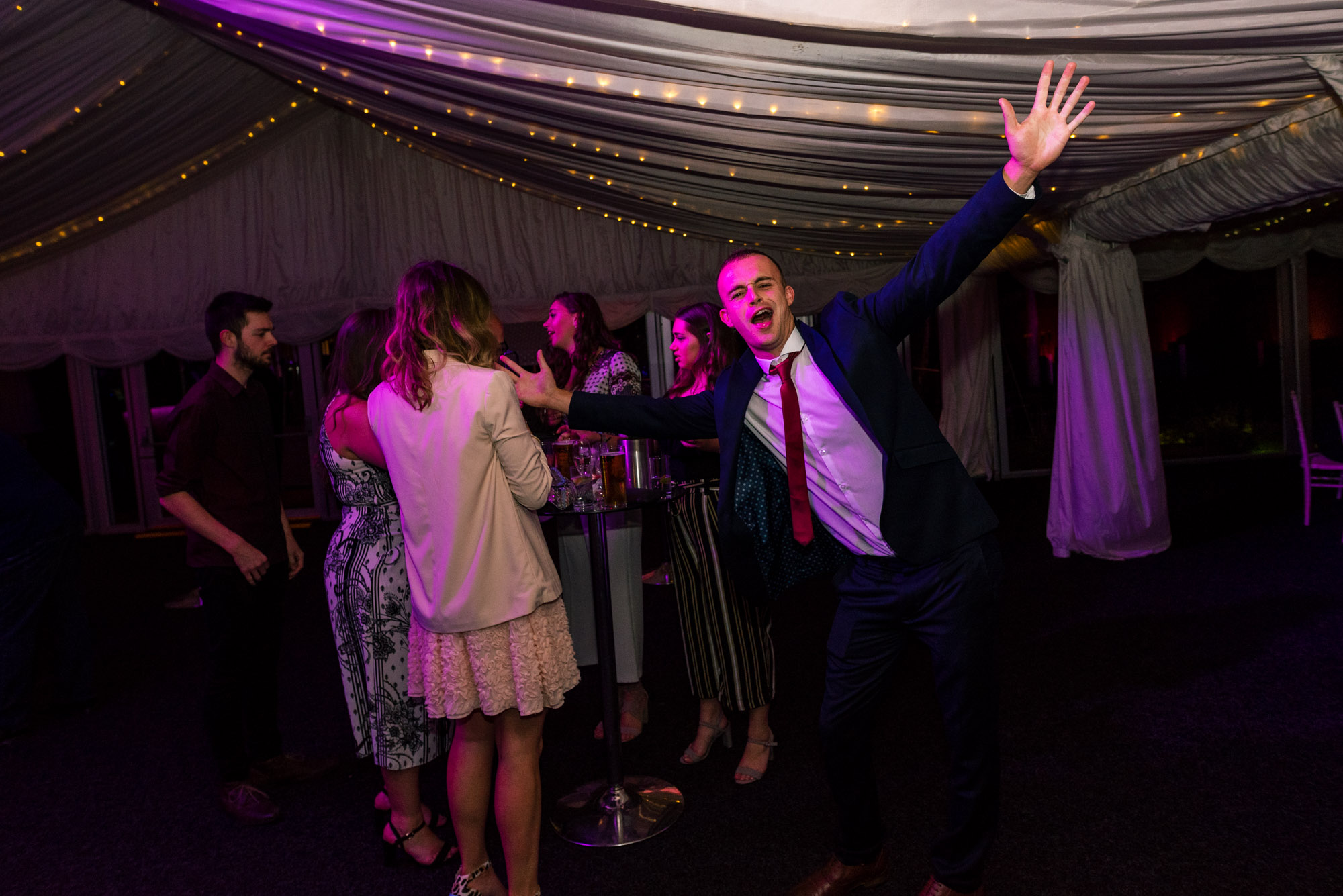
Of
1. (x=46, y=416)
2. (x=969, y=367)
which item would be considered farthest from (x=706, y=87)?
(x=46, y=416)

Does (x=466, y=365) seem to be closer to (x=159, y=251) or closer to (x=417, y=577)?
(x=417, y=577)

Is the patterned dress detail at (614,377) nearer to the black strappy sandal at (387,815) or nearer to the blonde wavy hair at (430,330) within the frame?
the blonde wavy hair at (430,330)

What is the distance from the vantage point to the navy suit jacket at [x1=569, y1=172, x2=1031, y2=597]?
68.6 inches

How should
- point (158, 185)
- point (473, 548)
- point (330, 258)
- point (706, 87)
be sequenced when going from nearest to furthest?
point (473, 548)
point (706, 87)
point (158, 185)
point (330, 258)

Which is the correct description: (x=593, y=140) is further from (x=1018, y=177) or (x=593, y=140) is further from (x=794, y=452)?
(x=1018, y=177)

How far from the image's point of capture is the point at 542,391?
2.12 meters

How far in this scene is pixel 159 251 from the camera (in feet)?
27.6

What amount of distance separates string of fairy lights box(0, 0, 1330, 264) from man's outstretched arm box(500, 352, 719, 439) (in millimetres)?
1934

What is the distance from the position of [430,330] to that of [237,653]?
1.45 meters

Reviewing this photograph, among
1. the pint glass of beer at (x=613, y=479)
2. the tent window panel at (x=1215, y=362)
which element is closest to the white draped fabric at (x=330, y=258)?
the tent window panel at (x=1215, y=362)

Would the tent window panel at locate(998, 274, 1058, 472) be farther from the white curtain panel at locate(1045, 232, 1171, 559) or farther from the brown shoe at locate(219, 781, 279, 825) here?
the brown shoe at locate(219, 781, 279, 825)

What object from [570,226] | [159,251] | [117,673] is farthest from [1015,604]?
[159,251]

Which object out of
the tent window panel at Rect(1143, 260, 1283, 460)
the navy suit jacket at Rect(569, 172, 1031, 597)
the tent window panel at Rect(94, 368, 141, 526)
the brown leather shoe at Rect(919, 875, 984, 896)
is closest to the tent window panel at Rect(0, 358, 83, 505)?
the tent window panel at Rect(94, 368, 141, 526)

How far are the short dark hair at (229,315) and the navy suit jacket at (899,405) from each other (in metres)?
1.63
